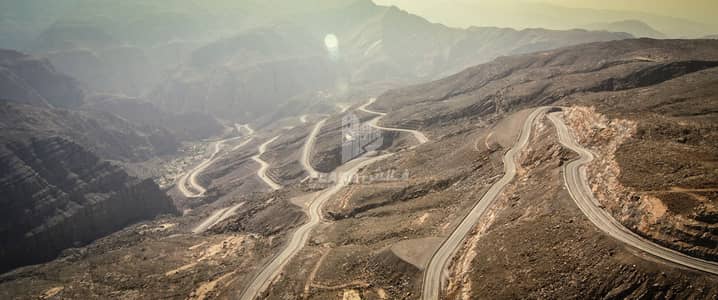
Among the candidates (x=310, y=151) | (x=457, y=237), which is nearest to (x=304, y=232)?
(x=457, y=237)

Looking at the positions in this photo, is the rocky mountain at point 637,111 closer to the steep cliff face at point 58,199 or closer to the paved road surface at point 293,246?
the paved road surface at point 293,246

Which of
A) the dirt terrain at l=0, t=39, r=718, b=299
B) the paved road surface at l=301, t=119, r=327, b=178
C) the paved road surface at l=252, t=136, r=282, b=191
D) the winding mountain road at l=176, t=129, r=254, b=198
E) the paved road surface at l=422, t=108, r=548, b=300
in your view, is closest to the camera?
the dirt terrain at l=0, t=39, r=718, b=299

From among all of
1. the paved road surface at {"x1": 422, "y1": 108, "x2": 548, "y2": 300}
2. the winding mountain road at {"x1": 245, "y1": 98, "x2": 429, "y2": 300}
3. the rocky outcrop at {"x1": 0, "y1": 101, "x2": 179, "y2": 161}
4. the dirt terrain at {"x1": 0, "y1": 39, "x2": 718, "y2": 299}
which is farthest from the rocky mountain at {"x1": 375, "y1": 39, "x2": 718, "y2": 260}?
the rocky outcrop at {"x1": 0, "y1": 101, "x2": 179, "y2": 161}

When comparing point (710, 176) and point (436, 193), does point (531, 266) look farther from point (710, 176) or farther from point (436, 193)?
point (436, 193)

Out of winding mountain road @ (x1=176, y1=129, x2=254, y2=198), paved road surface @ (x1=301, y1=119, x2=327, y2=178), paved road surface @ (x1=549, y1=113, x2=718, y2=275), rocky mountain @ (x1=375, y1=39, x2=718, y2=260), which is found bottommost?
winding mountain road @ (x1=176, y1=129, x2=254, y2=198)

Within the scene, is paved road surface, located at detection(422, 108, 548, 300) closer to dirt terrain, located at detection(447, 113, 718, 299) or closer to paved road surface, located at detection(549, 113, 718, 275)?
dirt terrain, located at detection(447, 113, 718, 299)
